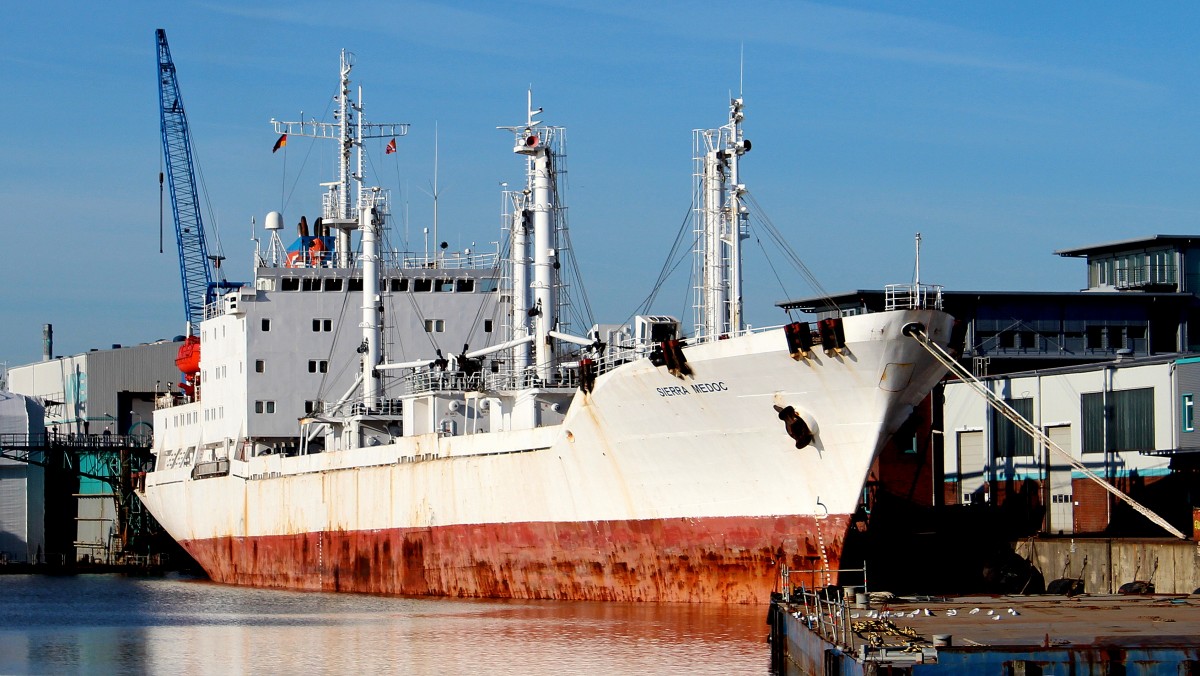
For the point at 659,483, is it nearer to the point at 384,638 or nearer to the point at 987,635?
the point at 384,638

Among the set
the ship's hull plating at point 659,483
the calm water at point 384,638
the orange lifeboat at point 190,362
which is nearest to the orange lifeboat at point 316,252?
the orange lifeboat at point 190,362

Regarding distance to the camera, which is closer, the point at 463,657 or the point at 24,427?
the point at 463,657

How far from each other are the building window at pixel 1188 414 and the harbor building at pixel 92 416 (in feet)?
120

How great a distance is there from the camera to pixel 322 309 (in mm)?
41750

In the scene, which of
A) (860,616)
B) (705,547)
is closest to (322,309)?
(705,547)

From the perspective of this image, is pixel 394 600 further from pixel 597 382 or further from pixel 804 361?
pixel 804 361

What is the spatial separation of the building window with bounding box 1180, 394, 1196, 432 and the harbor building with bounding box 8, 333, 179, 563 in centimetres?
3647

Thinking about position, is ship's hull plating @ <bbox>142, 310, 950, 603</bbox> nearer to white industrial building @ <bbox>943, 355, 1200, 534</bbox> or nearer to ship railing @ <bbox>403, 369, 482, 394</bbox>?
ship railing @ <bbox>403, 369, 482, 394</bbox>

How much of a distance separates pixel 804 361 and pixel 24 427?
37.1m

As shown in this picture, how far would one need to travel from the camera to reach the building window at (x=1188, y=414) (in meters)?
28.3

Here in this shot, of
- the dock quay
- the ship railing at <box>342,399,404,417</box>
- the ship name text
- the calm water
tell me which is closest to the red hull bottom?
the calm water

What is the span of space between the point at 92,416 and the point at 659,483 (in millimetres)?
40973

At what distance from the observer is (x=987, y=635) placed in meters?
17.2

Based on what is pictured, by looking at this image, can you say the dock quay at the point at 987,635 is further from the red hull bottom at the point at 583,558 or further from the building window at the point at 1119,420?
the building window at the point at 1119,420
